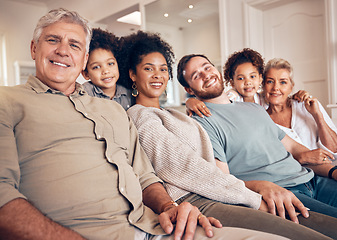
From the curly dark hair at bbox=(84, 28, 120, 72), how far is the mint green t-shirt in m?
0.64

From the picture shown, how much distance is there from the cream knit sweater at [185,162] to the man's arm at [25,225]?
1.63ft

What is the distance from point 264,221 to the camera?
1009 mm

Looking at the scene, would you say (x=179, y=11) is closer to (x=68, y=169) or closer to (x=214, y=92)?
(x=214, y=92)

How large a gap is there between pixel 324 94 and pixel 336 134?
2083 mm

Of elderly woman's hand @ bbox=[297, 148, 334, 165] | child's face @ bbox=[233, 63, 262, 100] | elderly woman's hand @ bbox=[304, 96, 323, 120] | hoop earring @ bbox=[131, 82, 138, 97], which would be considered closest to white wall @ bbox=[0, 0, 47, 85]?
hoop earring @ bbox=[131, 82, 138, 97]

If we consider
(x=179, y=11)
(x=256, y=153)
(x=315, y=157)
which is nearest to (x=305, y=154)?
(x=315, y=157)

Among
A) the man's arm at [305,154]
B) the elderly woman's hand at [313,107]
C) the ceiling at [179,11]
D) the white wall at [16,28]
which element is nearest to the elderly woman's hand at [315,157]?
the man's arm at [305,154]

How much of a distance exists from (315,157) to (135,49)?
1.17 metres

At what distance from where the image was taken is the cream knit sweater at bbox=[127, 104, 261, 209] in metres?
1.18

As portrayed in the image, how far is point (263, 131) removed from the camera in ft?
5.14

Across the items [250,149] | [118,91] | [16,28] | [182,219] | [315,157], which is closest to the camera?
[182,219]

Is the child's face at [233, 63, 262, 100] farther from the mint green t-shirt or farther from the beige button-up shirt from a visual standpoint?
the beige button-up shirt

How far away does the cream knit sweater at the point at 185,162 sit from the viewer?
1179mm

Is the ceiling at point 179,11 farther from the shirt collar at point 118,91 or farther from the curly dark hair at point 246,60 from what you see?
the shirt collar at point 118,91
